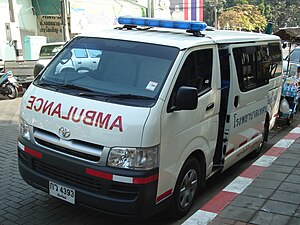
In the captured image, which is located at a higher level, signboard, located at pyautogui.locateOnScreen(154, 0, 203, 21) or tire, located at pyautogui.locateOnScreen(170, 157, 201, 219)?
signboard, located at pyautogui.locateOnScreen(154, 0, 203, 21)

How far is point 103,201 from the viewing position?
315 cm

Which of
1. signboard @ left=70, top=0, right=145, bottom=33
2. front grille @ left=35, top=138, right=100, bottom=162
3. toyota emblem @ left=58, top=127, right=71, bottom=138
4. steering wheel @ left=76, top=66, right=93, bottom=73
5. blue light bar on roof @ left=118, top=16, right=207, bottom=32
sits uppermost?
signboard @ left=70, top=0, right=145, bottom=33

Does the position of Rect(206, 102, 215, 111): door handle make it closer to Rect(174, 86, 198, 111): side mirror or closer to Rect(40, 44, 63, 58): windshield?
Rect(174, 86, 198, 111): side mirror

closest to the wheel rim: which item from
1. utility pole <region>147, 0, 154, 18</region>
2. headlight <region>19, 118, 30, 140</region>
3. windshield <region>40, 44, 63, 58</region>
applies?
headlight <region>19, 118, 30, 140</region>

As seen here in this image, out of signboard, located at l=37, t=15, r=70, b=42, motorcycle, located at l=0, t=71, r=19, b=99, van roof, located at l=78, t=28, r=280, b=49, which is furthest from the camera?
signboard, located at l=37, t=15, r=70, b=42

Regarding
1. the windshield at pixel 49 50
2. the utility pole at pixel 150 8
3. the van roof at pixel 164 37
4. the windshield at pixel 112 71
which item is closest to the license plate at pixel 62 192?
the windshield at pixel 112 71

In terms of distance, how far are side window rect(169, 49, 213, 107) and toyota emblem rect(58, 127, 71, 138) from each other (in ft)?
3.36

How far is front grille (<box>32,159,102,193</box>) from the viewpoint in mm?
3205

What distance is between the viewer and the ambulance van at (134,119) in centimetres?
313

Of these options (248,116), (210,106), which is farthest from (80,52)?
(248,116)

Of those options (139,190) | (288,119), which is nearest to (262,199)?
(139,190)

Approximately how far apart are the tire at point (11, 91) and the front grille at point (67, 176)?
8.79 metres

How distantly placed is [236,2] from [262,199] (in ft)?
228

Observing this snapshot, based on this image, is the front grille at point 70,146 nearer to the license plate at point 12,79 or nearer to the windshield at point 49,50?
the license plate at point 12,79
